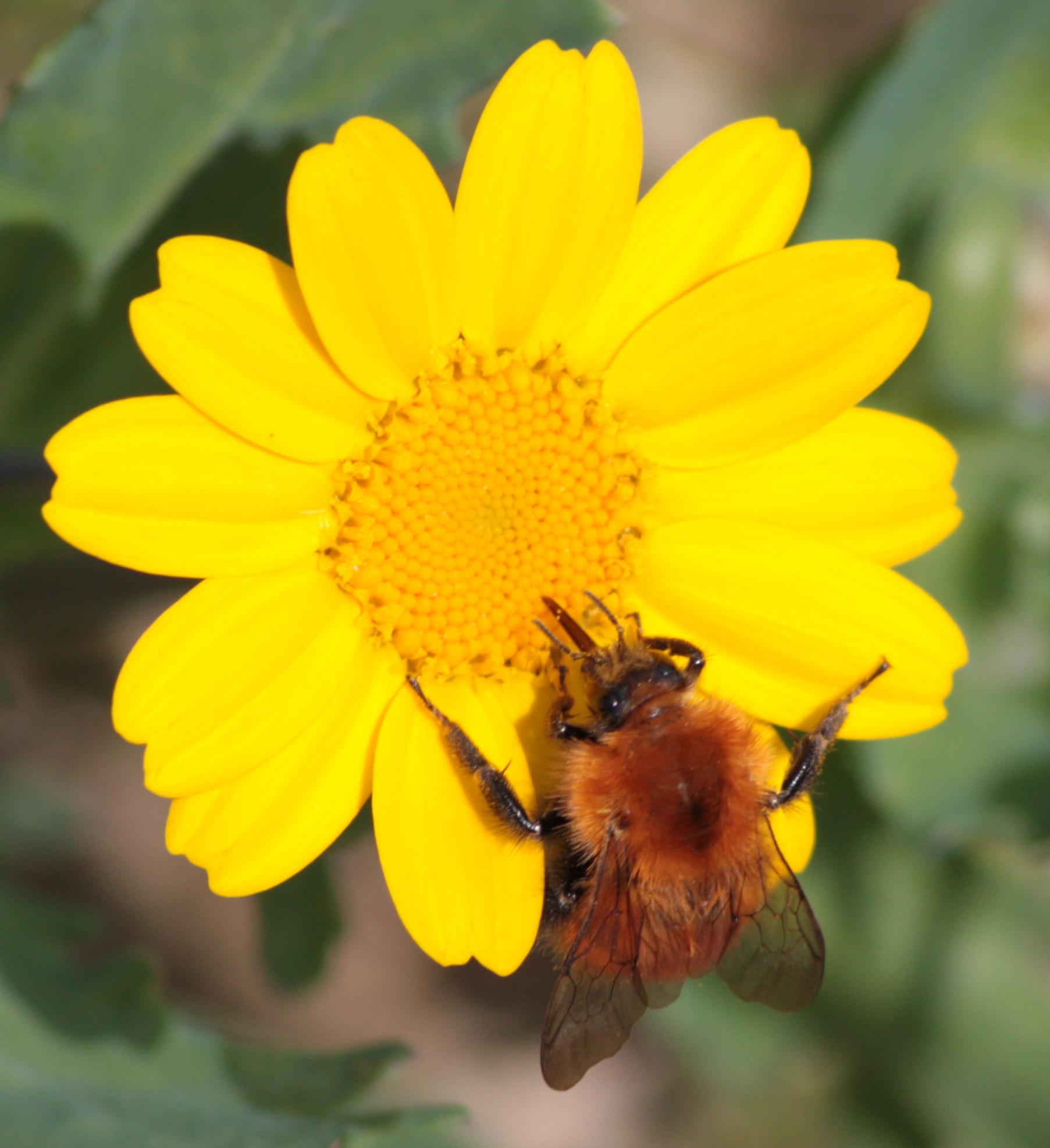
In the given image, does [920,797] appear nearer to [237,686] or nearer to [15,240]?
[237,686]

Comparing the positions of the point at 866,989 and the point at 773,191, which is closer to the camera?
the point at 773,191

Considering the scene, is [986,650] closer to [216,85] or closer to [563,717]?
[563,717]

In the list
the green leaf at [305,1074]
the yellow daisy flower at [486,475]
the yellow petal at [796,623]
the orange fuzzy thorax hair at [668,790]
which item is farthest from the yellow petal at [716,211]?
the green leaf at [305,1074]

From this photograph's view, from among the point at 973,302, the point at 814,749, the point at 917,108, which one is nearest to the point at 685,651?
the point at 814,749

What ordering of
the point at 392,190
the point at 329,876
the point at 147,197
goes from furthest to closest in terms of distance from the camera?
the point at 329,876
the point at 147,197
the point at 392,190

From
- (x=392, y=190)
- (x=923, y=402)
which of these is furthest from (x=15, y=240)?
(x=923, y=402)

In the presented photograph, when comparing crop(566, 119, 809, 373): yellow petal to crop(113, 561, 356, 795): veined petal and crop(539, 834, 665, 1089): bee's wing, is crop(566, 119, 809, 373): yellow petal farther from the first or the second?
crop(539, 834, 665, 1089): bee's wing
